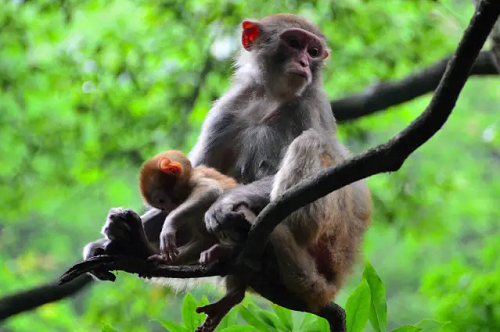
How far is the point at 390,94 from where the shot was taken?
7660mm

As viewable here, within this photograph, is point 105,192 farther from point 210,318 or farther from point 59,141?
point 210,318

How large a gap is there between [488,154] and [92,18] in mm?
12275

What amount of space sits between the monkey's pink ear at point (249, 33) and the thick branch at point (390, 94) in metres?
2.65

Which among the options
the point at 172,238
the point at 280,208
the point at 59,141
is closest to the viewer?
the point at 280,208

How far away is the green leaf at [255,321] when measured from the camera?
4.02m

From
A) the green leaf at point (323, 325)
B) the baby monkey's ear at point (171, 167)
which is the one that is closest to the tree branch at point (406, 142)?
the green leaf at point (323, 325)

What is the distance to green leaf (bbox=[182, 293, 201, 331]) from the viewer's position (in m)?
4.05

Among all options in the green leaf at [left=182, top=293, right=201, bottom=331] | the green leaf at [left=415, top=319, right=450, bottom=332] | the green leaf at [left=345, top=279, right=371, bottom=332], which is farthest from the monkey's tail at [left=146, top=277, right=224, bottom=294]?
the green leaf at [left=415, top=319, right=450, bottom=332]

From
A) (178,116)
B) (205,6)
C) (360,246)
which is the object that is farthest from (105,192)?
(360,246)

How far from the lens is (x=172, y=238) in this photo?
3.77 meters

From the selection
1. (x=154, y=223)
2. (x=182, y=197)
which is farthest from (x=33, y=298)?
(x=182, y=197)

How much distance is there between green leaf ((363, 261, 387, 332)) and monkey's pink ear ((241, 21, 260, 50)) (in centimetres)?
223

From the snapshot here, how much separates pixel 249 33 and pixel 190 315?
93.0 inches

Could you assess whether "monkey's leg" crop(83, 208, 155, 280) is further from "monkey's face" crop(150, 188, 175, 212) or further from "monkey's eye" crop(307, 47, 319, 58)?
"monkey's eye" crop(307, 47, 319, 58)
